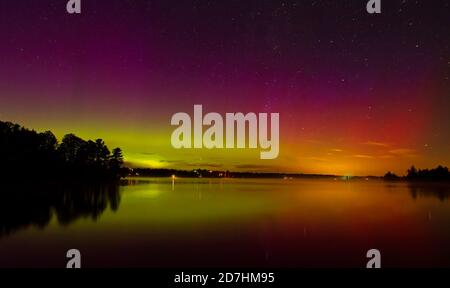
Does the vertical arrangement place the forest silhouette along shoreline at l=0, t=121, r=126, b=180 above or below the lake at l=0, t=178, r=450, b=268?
above

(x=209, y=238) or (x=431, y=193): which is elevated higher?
(x=209, y=238)

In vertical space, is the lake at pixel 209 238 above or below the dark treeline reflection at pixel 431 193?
above

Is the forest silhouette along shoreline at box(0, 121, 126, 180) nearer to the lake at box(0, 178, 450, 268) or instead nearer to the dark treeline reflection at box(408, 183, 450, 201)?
the lake at box(0, 178, 450, 268)

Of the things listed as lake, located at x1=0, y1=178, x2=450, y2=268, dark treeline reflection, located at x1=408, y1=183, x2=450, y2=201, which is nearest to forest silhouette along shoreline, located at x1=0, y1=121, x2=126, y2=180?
lake, located at x1=0, y1=178, x2=450, y2=268

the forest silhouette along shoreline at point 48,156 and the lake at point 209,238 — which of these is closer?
the lake at point 209,238

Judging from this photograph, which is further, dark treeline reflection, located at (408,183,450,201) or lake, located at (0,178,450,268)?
dark treeline reflection, located at (408,183,450,201)

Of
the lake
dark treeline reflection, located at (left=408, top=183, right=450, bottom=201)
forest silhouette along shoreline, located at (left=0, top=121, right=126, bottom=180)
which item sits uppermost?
forest silhouette along shoreline, located at (left=0, top=121, right=126, bottom=180)

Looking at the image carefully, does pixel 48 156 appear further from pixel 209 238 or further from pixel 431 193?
pixel 431 193

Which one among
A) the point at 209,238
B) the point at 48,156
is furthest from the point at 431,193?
the point at 48,156

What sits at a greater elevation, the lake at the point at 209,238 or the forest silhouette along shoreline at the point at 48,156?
the forest silhouette along shoreline at the point at 48,156

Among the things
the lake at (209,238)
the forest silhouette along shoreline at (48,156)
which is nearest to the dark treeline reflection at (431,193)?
the lake at (209,238)

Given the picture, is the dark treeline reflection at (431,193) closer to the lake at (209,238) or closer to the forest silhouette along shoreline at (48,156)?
the lake at (209,238)

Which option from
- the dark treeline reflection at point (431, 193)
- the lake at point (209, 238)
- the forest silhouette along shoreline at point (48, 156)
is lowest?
the dark treeline reflection at point (431, 193)
